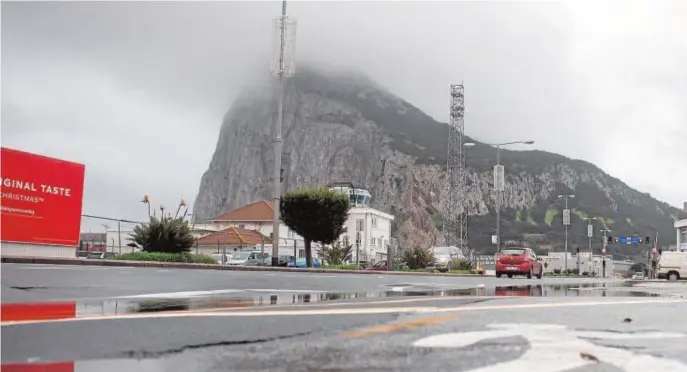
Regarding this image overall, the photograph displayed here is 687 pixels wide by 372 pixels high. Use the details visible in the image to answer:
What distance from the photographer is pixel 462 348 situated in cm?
414

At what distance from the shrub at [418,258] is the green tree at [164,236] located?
17.8 m

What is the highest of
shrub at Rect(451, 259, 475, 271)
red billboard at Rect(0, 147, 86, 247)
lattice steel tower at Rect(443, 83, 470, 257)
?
lattice steel tower at Rect(443, 83, 470, 257)

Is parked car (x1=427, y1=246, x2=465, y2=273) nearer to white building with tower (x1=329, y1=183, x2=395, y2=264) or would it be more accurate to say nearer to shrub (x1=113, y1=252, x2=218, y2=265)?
shrub (x1=113, y1=252, x2=218, y2=265)

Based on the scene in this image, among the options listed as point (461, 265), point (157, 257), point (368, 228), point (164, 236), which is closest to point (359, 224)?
point (368, 228)

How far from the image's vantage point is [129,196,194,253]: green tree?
21406 mm

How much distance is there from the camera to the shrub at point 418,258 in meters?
37.2

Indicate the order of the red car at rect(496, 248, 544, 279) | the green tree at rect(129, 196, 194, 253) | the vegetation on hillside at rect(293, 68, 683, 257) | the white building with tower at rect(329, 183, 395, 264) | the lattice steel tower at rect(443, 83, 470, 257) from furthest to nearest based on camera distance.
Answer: the vegetation on hillside at rect(293, 68, 683, 257), the white building with tower at rect(329, 183, 395, 264), the lattice steel tower at rect(443, 83, 470, 257), the red car at rect(496, 248, 544, 279), the green tree at rect(129, 196, 194, 253)

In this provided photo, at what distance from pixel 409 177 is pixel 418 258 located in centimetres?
13203

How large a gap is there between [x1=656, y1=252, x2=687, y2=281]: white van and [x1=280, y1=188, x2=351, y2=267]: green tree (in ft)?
69.4

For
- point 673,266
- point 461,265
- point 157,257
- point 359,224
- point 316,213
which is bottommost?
point 461,265

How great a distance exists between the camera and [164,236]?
2139cm

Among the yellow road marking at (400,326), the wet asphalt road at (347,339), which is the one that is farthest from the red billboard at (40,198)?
the yellow road marking at (400,326)

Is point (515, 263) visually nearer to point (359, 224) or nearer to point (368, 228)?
point (368, 228)

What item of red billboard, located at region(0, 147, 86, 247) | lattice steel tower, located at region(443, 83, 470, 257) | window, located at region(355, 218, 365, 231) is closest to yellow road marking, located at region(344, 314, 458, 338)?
red billboard, located at region(0, 147, 86, 247)
